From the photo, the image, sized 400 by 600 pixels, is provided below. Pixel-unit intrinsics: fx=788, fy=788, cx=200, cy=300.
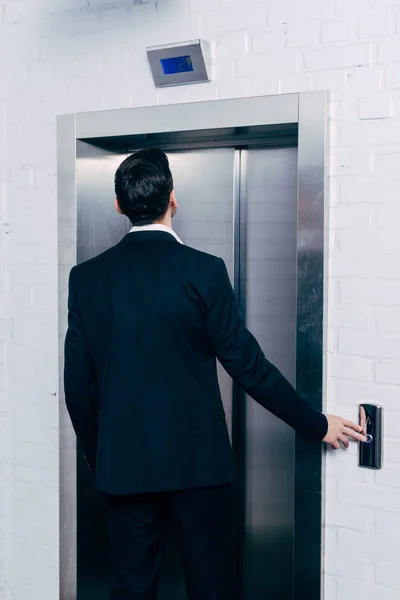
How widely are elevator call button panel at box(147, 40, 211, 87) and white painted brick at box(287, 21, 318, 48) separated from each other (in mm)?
283

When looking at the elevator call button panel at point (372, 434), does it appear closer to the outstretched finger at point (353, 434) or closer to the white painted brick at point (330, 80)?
the outstretched finger at point (353, 434)

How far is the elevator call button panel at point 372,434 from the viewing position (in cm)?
235

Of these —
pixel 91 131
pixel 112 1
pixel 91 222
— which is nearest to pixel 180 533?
pixel 91 222

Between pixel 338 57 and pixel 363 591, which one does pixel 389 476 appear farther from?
pixel 338 57

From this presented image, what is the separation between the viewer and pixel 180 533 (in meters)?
2.24

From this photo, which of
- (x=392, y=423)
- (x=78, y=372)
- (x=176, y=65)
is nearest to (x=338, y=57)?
(x=176, y=65)

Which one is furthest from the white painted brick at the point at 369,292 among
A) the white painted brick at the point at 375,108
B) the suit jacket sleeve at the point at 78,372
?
the suit jacket sleeve at the point at 78,372

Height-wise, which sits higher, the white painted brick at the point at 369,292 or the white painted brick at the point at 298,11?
the white painted brick at the point at 298,11

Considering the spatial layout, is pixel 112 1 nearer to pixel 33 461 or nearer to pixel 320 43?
pixel 320 43

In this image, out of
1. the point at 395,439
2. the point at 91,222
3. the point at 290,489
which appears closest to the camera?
the point at 395,439

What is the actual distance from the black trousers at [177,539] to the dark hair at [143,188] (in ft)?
2.61

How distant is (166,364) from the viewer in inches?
84.9

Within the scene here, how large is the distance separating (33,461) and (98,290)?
44.1 inches

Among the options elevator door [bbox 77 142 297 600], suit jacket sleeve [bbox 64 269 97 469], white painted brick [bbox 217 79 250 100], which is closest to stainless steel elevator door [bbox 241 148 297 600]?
elevator door [bbox 77 142 297 600]
